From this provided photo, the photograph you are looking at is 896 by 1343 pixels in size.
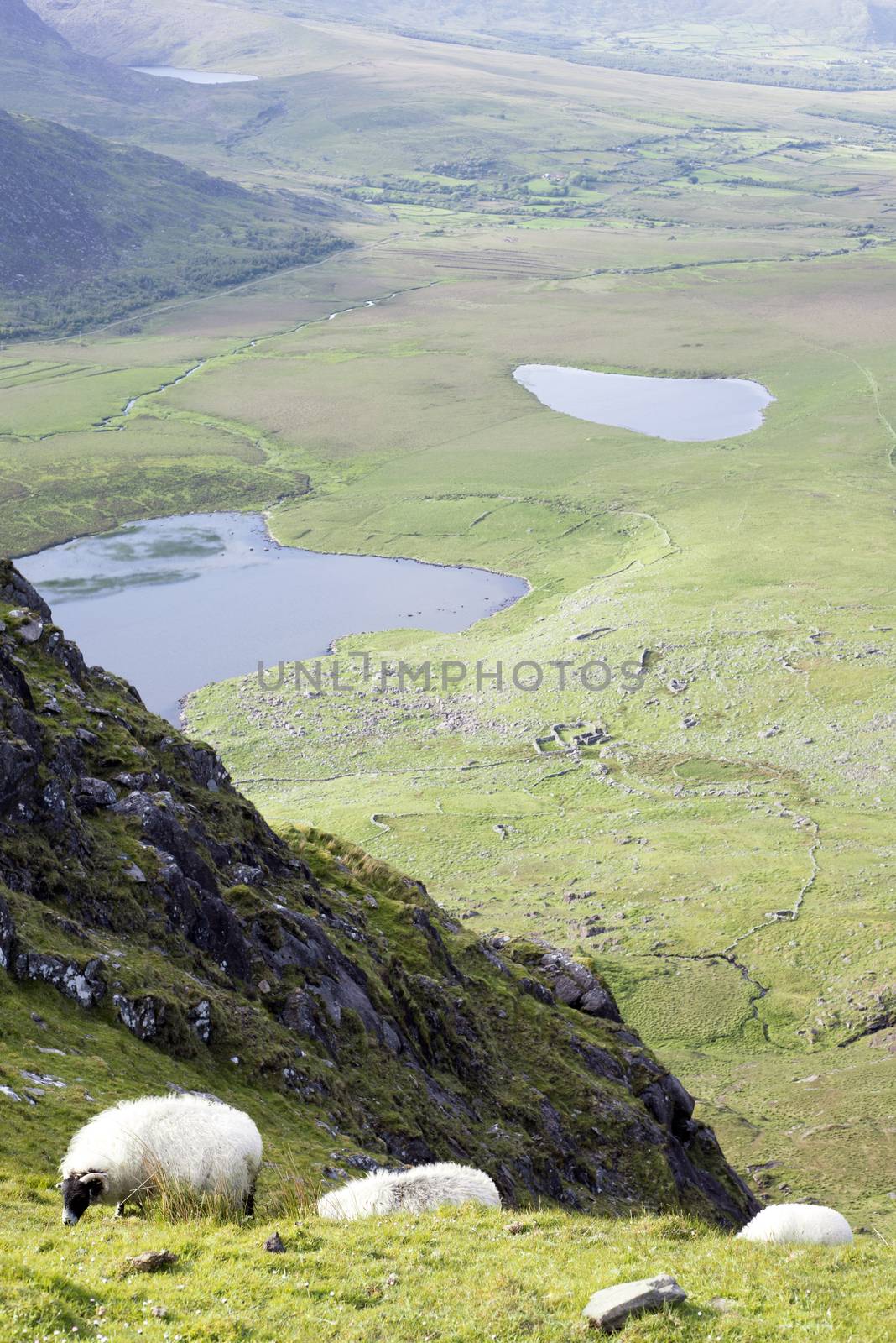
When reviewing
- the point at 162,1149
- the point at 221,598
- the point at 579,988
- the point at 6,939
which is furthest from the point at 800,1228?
the point at 221,598

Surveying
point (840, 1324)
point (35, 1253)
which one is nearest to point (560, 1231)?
point (840, 1324)

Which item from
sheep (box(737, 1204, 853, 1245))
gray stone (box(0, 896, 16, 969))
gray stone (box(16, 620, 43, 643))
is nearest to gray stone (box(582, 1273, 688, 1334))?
sheep (box(737, 1204, 853, 1245))

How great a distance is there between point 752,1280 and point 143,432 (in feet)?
618

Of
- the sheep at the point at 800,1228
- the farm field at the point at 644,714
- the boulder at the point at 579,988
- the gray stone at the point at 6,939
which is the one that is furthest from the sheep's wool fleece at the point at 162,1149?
the farm field at the point at 644,714

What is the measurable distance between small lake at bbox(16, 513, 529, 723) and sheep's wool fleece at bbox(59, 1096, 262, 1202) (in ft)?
298

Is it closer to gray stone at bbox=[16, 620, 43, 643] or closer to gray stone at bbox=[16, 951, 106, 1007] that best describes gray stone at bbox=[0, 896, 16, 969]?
gray stone at bbox=[16, 951, 106, 1007]

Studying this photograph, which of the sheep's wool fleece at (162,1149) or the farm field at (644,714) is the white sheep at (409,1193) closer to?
the sheep's wool fleece at (162,1149)

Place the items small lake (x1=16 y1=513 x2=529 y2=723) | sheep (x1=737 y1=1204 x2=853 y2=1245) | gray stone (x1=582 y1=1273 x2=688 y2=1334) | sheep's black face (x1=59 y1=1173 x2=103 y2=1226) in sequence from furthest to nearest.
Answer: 1. small lake (x1=16 y1=513 x2=529 y2=723)
2. sheep (x1=737 y1=1204 x2=853 y2=1245)
3. sheep's black face (x1=59 y1=1173 x2=103 y2=1226)
4. gray stone (x1=582 y1=1273 x2=688 y2=1334)

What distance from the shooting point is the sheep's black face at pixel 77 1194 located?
16844mm

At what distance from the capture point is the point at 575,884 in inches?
2766

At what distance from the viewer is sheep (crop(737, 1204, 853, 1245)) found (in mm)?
20953

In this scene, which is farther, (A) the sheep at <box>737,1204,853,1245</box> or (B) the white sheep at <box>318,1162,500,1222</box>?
(A) the sheep at <box>737,1204,853,1245</box>

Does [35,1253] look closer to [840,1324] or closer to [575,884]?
[840,1324]

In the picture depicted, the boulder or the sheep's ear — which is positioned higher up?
the sheep's ear
